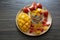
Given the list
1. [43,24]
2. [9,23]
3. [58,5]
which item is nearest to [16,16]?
[9,23]

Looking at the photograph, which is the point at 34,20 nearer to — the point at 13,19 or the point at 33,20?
the point at 33,20

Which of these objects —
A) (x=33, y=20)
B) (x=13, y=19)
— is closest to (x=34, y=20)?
(x=33, y=20)

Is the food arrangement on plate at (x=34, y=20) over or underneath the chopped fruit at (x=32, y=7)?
underneath
